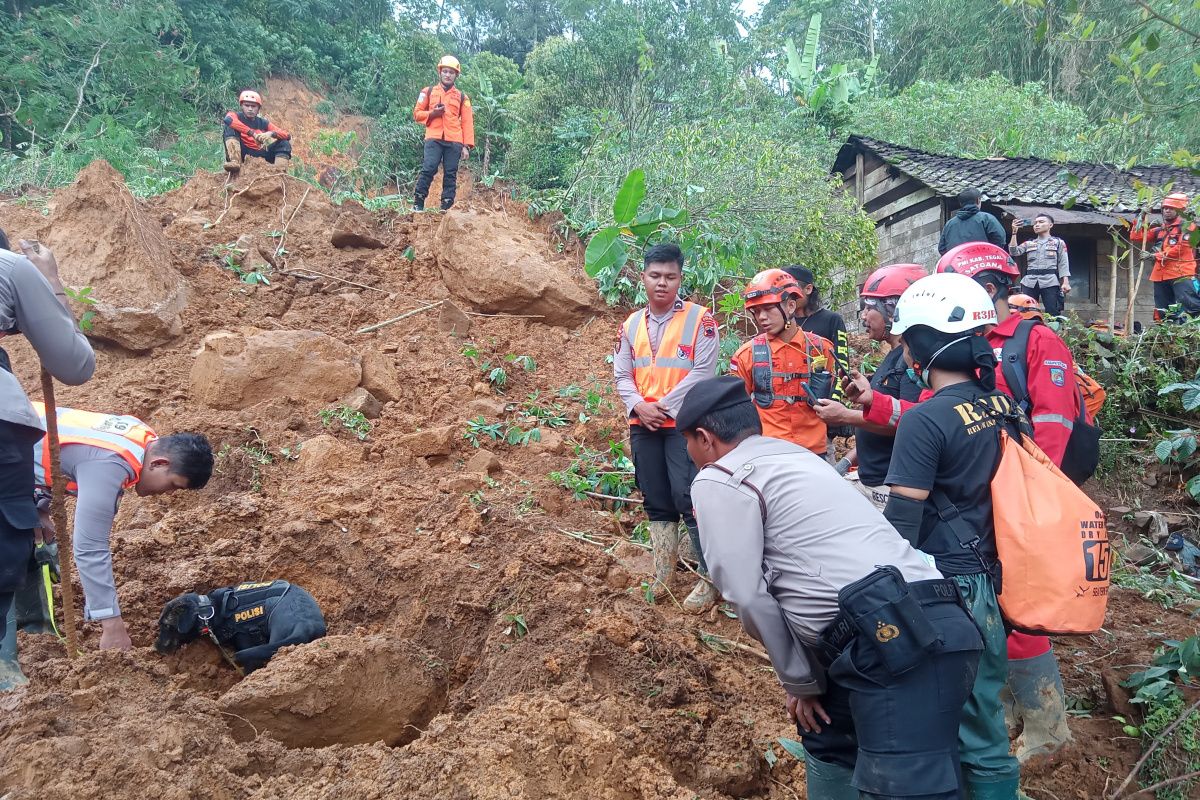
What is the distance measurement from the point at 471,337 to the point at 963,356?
566 centimetres

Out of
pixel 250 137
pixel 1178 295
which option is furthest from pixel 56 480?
pixel 1178 295

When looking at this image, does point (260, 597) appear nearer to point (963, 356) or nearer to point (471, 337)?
point (963, 356)

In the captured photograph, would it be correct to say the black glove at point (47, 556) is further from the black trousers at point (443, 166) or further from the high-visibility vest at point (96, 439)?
the black trousers at point (443, 166)

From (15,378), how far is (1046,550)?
317 cm

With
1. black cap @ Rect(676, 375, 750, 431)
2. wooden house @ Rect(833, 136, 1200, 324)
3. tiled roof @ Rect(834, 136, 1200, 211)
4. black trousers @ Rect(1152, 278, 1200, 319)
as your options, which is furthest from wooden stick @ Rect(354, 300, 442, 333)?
tiled roof @ Rect(834, 136, 1200, 211)

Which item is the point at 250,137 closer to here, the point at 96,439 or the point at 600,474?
the point at 600,474

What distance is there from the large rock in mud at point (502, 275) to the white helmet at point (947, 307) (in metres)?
5.57

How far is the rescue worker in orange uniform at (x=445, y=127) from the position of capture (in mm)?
8992

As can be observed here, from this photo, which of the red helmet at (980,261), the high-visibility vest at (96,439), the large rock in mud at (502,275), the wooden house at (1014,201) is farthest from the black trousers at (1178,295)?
the high-visibility vest at (96,439)

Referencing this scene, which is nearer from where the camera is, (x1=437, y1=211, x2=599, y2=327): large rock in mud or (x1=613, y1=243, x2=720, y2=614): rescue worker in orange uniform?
(x1=613, y1=243, x2=720, y2=614): rescue worker in orange uniform

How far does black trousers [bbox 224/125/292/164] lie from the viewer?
9.37 metres

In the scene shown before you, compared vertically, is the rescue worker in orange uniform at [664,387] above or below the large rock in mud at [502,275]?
below

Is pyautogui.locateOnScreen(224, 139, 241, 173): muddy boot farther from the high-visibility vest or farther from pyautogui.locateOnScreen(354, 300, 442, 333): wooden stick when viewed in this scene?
the high-visibility vest

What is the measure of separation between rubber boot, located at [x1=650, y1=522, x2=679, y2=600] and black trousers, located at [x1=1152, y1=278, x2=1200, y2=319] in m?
6.64
